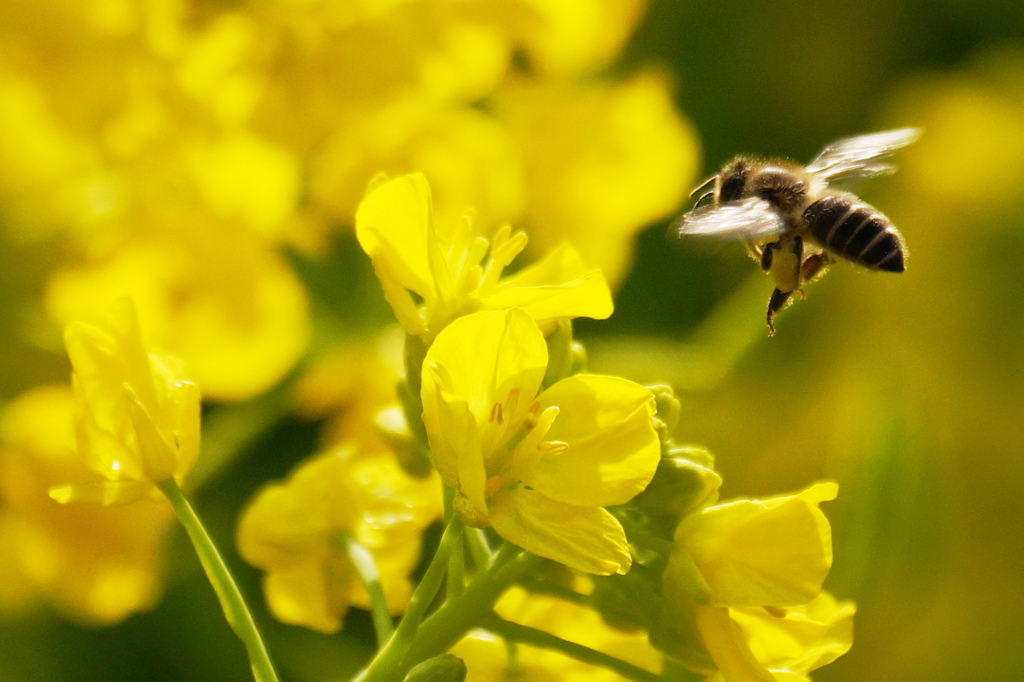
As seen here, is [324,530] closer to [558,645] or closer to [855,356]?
[558,645]

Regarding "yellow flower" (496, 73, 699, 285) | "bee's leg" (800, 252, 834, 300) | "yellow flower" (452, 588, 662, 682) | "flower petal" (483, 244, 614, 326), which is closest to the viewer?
"flower petal" (483, 244, 614, 326)

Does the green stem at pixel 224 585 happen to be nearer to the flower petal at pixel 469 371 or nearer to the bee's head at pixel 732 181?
the flower petal at pixel 469 371

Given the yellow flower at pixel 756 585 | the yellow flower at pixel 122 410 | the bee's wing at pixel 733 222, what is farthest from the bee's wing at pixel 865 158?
the yellow flower at pixel 122 410

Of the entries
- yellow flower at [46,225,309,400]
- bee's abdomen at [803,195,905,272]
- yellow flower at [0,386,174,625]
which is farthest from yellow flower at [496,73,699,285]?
yellow flower at [0,386,174,625]

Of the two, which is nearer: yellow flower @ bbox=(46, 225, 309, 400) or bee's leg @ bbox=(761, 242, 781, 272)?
bee's leg @ bbox=(761, 242, 781, 272)

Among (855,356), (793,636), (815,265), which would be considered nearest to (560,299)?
(793,636)

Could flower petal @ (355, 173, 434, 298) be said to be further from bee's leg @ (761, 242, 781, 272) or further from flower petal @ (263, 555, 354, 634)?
bee's leg @ (761, 242, 781, 272)

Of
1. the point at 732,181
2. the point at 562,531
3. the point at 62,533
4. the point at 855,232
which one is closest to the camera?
the point at 562,531
